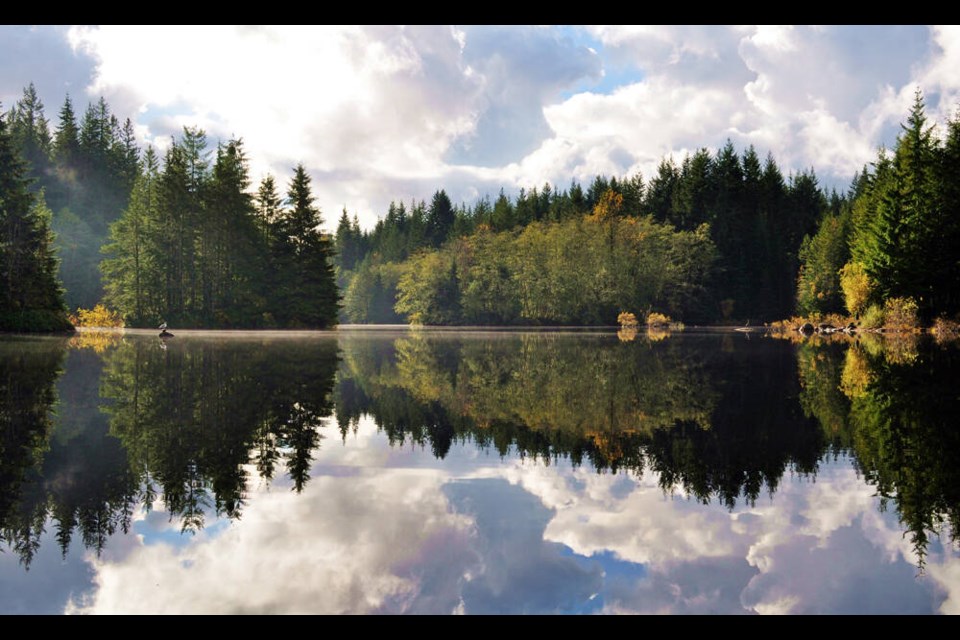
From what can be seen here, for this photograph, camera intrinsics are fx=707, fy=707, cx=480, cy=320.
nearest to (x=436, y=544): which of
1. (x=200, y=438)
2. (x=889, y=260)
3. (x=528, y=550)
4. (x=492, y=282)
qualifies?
(x=528, y=550)

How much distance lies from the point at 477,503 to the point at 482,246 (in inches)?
3392

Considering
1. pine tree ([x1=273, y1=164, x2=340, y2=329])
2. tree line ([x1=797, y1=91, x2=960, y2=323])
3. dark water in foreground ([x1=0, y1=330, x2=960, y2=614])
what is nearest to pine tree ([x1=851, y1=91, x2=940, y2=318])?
tree line ([x1=797, y1=91, x2=960, y2=323])

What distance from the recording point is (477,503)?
699 centimetres

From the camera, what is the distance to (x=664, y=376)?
64.1ft

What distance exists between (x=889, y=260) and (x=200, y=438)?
50.9 m

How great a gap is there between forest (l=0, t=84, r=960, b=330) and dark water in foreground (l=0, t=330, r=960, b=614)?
4087 centimetres

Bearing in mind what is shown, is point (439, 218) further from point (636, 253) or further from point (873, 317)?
point (873, 317)

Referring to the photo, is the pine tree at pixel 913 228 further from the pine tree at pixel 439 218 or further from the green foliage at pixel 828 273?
the pine tree at pixel 439 218

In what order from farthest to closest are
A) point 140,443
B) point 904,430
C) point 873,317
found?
1. point 873,317
2. point 904,430
3. point 140,443

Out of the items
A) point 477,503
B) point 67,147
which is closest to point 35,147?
point 67,147

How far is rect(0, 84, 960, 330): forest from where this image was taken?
48.7m

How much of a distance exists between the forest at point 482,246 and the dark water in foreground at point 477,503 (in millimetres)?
40869

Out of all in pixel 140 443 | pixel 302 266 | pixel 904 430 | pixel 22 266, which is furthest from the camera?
pixel 302 266

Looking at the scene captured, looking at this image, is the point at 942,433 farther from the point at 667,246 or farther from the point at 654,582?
the point at 667,246
